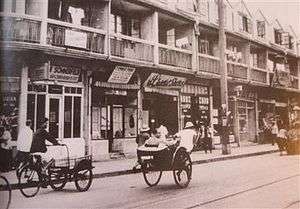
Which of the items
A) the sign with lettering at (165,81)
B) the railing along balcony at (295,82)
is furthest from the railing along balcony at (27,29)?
the railing along balcony at (295,82)

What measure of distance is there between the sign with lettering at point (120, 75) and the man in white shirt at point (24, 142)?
155 inches

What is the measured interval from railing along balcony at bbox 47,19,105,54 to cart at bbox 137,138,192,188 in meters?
3.33

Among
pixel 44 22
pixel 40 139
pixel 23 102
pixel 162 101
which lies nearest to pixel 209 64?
pixel 162 101

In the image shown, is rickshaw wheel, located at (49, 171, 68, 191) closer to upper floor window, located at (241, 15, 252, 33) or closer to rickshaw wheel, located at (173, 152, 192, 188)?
rickshaw wheel, located at (173, 152, 192, 188)

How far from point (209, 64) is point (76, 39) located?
451 cm

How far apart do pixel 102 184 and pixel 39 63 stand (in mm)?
2588

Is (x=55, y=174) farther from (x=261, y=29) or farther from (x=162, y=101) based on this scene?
(x=261, y=29)

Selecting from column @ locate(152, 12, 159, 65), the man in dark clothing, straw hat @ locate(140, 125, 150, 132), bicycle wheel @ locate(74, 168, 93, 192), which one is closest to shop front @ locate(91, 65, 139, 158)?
column @ locate(152, 12, 159, 65)

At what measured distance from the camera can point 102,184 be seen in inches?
295

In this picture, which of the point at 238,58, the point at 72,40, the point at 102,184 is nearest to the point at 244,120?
the point at 238,58

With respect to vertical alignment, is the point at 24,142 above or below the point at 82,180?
above

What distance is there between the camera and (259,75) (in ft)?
55.5

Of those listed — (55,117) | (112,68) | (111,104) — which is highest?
(112,68)

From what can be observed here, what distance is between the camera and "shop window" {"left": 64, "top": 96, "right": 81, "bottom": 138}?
32.7 ft
